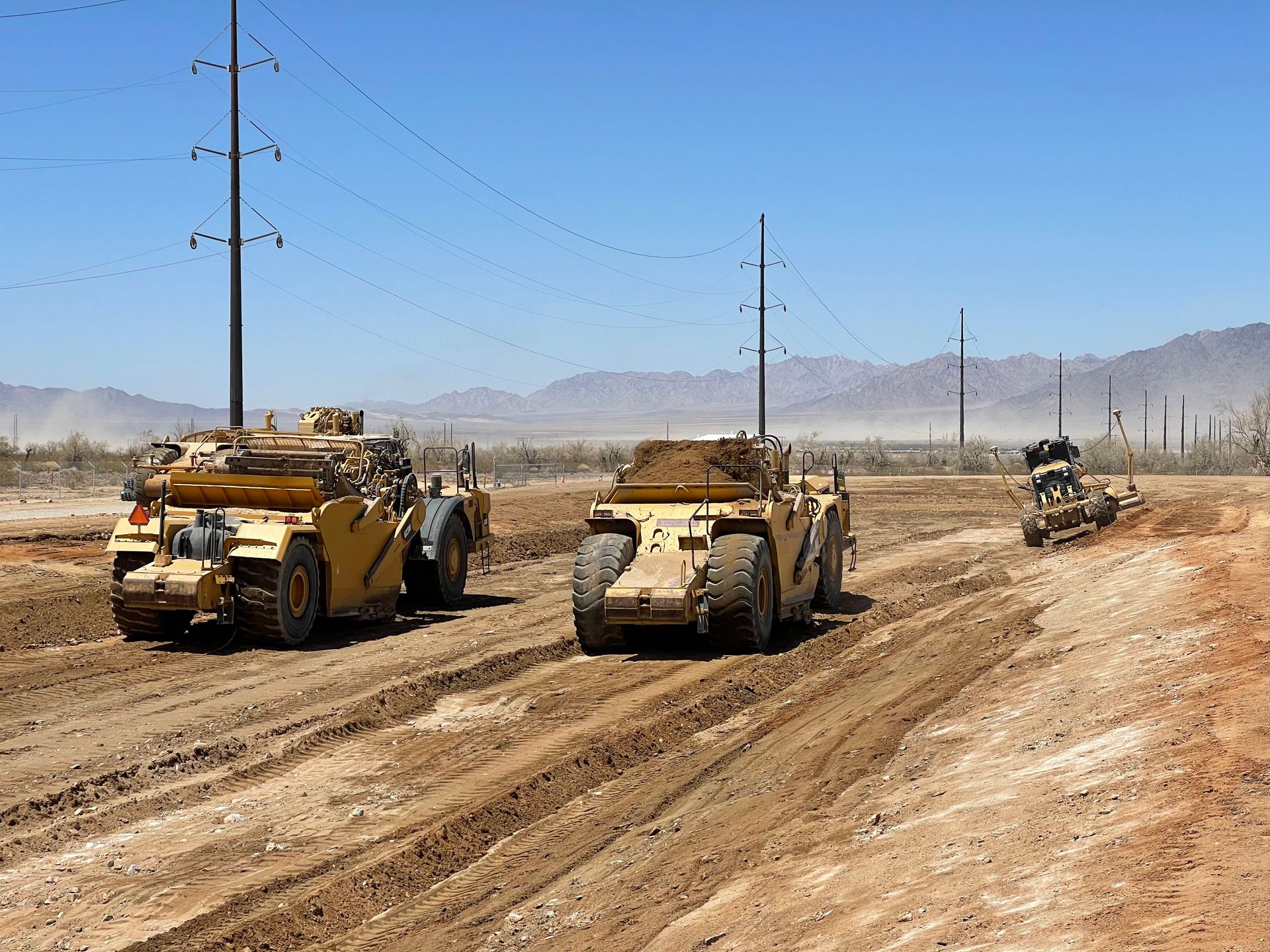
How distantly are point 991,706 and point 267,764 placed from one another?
5.68 meters

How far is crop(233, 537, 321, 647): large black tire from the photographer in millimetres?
15719

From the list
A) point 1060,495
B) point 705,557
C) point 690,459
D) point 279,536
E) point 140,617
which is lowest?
point 140,617

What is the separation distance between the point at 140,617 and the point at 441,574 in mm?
4452

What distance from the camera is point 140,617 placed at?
16672 millimetres

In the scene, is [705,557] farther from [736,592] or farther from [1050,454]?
[1050,454]

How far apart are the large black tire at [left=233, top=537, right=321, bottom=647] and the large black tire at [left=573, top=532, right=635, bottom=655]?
3.52 meters

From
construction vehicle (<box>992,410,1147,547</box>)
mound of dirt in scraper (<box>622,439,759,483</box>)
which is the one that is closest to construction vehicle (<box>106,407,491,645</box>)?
mound of dirt in scraper (<box>622,439,759,483</box>)

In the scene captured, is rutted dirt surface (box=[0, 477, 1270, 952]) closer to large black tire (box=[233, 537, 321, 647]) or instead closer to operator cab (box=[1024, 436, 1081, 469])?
large black tire (box=[233, 537, 321, 647])

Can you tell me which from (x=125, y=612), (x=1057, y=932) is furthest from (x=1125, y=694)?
(x=125, y=612)

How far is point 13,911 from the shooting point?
24.5 ft

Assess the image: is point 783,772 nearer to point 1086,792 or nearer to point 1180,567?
point 1086,792

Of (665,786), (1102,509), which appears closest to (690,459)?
(665,786)

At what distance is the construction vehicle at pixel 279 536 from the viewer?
15.7 metres

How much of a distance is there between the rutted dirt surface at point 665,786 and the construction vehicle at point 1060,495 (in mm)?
10447
